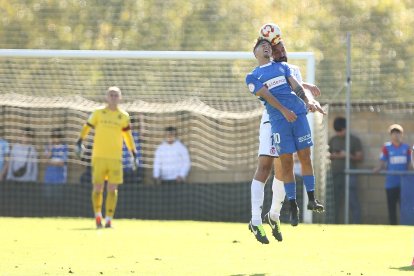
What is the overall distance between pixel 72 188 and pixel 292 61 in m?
5.18

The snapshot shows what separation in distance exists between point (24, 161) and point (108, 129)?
14.9 feet

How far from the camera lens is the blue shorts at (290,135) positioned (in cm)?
1163

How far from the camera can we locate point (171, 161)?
21406mm

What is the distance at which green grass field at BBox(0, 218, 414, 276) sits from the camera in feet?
35.2

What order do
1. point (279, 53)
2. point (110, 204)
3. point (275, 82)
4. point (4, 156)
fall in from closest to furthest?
point (275, 82), point (279, 53), point (110, 204), point (4, 156)

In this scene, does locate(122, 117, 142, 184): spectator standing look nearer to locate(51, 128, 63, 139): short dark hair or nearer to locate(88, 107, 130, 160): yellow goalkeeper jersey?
locate(51, 128, 63, 139): short dark hair

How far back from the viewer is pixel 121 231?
16312mm

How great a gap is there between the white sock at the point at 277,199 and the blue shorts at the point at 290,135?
3.04ft

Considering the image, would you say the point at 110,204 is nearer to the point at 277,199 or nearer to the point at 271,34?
the point at 277,199

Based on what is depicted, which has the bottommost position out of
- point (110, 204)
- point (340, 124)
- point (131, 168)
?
point (110, 204)

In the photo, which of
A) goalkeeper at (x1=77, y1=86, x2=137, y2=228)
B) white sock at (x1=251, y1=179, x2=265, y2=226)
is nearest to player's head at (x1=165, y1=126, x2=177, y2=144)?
goalkeeper at (x1=77, y1=86, x2=137, y2=228)

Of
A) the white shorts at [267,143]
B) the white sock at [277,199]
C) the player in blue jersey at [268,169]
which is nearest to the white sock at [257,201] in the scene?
the player in blue jersey at [268,169]

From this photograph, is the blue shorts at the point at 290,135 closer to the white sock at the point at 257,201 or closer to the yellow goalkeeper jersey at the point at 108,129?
the white sock at the point at 257,201

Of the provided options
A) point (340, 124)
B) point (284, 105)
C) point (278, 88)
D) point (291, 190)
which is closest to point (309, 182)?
point (291, 190)
